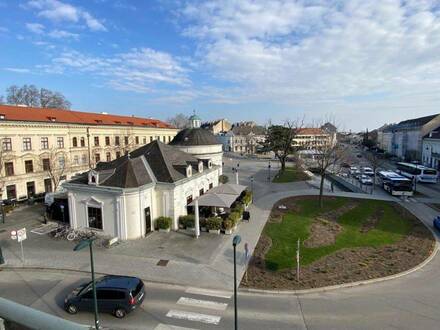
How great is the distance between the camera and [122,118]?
64.2 meters

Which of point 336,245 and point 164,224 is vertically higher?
point 164,224

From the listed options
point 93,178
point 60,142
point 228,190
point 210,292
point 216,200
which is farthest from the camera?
point 60,142

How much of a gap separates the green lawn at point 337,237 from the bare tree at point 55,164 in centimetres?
3019

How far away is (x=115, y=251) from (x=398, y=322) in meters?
17.2

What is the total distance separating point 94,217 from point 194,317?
14155 mm

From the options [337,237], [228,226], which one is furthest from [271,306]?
[337,237]

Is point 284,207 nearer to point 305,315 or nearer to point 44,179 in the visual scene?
point 305,315

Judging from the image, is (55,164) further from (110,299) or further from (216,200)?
(110,299)

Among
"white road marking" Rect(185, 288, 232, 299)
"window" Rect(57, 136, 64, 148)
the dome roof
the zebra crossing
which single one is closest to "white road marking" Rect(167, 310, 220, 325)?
the zebra crossing

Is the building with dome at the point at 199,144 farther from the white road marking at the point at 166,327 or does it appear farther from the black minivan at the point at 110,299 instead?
the white road marking at the point at 166,327

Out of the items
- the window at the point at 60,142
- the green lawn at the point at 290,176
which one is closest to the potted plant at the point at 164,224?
the window at the point at 60,142

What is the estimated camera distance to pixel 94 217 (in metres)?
24.3

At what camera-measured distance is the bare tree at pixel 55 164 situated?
40.5 metres

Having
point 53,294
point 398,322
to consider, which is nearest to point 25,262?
point 53,294
